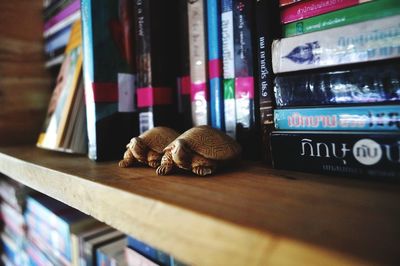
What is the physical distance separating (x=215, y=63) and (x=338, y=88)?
0.65 ft

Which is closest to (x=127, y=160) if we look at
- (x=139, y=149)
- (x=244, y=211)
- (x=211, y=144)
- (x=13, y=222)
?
(x=139, y=149)

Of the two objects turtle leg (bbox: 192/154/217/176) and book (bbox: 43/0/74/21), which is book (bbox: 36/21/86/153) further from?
turtle leg (bbox: 192/154/217/176)

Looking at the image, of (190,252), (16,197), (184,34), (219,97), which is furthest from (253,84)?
(16,197)

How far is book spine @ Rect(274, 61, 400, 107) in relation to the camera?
292 mm

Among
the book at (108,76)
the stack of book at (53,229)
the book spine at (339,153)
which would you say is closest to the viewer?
the book spine at (339,153)

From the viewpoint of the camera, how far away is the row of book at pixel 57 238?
496 millimetres

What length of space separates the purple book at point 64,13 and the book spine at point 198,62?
38cm

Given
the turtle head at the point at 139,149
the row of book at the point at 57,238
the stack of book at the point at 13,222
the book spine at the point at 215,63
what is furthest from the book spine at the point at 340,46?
the stack of book at the point at 13,222

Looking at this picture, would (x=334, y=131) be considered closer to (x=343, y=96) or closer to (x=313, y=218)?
(x=343, y=96)

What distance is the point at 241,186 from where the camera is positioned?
293mm

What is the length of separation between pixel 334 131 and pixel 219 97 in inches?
7.6

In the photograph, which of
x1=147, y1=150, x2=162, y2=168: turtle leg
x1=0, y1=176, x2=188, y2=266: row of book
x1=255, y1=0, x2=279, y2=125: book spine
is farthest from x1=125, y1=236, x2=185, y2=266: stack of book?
x1=255, y1=0, x2=279, y2=125: book spine

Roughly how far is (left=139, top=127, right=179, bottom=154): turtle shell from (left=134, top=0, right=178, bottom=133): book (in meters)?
0.07

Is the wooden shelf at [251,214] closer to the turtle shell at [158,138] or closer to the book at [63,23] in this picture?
the turtle shell at [158,138]
